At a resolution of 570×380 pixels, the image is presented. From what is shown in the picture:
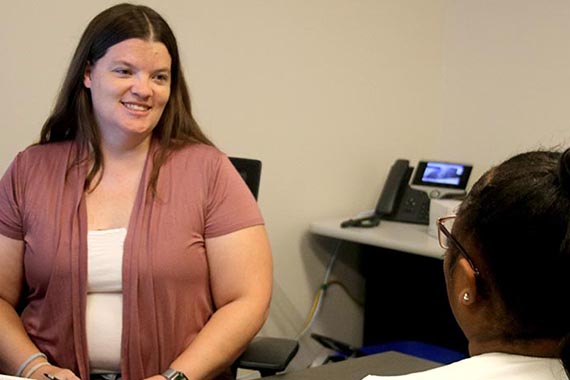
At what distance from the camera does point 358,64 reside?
3402mm

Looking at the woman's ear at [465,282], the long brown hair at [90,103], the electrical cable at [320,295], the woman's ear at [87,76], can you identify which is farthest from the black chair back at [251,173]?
the electrical cable at [320,295]

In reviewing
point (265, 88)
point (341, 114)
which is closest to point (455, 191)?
point (341, 114)

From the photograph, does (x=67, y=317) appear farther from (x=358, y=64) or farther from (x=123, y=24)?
(x=358, y=64)

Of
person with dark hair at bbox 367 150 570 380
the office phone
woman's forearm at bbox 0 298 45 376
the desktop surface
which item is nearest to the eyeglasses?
person with dark hair at bbox 367 150 570 380

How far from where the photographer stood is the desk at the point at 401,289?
3.13 meters

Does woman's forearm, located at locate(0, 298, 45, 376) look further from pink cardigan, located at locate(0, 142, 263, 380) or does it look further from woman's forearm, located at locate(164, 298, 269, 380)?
woman's forearm, located at locate(164, 298, 269, 380)

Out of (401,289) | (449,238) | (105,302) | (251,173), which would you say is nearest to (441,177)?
(401,289)

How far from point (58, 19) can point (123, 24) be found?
70cm

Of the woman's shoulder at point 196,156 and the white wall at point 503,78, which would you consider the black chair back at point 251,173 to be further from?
the white wall at point 503,78

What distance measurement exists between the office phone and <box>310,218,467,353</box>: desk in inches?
1.9

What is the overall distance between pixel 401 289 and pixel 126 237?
175cm

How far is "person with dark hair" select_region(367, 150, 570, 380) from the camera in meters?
0.93

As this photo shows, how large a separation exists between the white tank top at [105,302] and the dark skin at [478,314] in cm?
96

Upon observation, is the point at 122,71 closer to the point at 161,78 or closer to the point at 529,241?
the point at 161,78
